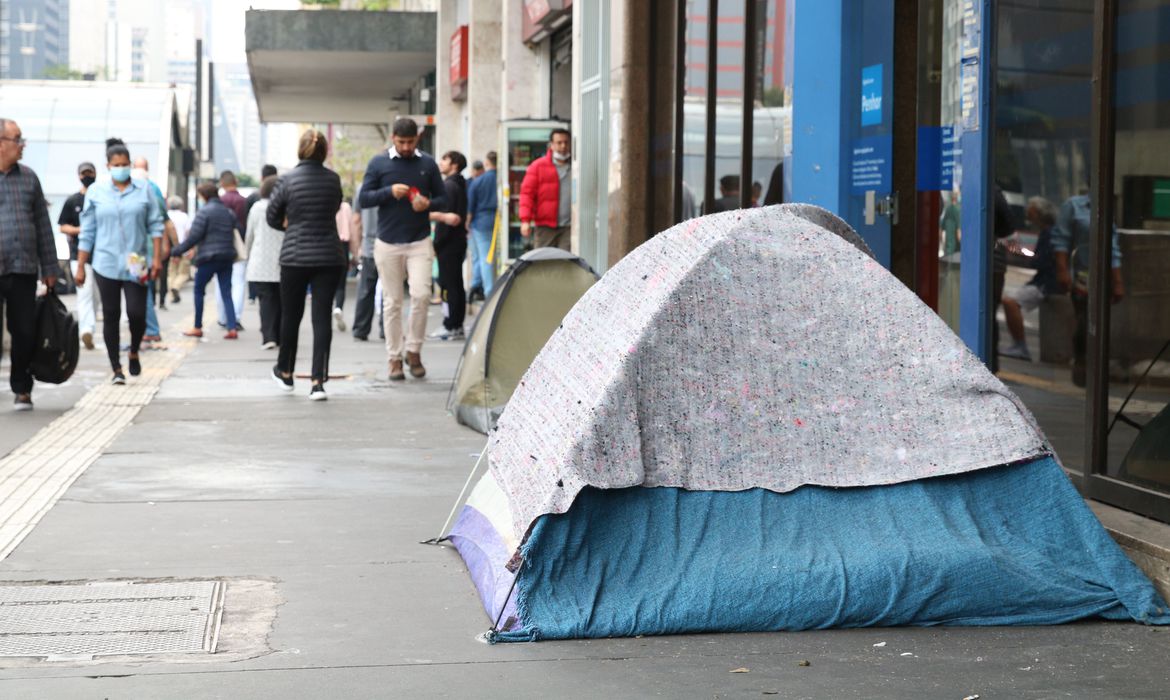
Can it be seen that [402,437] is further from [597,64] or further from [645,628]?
[597,64]

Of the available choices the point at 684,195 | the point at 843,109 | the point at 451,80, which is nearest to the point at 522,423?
the point at 843,109

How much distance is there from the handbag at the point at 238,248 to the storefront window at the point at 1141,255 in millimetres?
12577

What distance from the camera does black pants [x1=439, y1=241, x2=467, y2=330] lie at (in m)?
16.4

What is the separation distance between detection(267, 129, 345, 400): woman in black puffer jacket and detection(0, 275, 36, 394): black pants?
5.40ft

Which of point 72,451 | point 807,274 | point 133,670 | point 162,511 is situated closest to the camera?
point 133,670

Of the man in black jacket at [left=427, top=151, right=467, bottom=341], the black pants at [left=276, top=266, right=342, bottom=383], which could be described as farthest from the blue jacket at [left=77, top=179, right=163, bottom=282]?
the man in black jacket at [left=427, top=151, right=467, bottom=341]

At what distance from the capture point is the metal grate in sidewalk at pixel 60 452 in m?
7.07

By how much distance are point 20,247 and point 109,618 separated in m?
5.89

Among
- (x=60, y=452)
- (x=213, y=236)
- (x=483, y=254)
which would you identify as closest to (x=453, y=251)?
(x=213, y=236)

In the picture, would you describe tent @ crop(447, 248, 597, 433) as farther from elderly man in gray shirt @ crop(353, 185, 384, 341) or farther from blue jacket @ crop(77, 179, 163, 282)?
elderly man in gray shirt @ crop(353, 185, 384, 341)

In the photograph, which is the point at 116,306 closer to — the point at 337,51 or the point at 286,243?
the point at 286,243

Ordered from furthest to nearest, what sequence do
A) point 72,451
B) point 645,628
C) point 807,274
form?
1. point 72,451
2. point 807,274
3. point 645,628

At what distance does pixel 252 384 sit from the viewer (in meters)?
12.8

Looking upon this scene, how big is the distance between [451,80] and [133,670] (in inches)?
910
